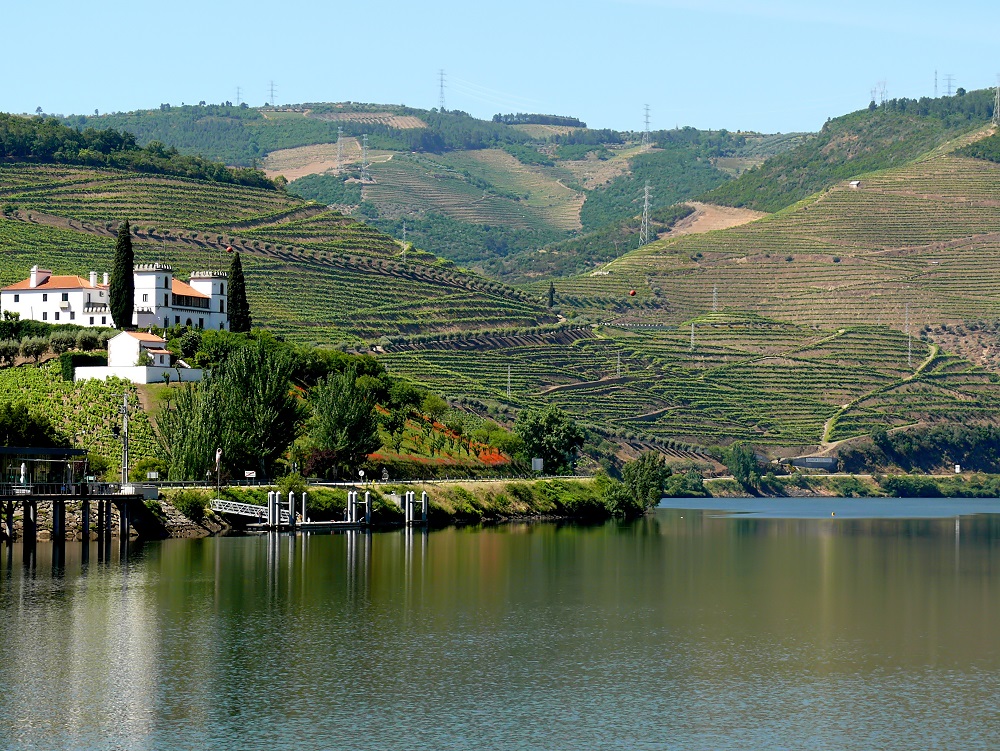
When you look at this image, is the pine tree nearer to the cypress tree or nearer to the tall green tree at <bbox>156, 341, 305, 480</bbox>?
the cypress tree

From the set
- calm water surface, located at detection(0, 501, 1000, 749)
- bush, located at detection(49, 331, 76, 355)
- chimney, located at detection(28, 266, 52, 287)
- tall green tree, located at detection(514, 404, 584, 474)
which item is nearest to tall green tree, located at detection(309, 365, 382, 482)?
bush, located at detection(49, 331, 76, 355)

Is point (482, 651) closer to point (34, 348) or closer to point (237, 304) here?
point (34, 348)

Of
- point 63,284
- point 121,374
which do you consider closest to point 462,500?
point 121,374

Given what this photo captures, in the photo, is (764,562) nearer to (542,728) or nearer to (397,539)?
(397,539)

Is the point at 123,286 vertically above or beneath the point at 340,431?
above

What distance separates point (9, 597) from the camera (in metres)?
67.9

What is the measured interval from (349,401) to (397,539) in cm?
1967

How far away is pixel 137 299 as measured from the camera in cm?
13750

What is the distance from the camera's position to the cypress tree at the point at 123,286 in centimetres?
13038

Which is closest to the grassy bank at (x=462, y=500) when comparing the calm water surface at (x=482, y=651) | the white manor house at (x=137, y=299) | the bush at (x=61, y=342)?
the calm water surface at (x=482, y=651)

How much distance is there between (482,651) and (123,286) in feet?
267

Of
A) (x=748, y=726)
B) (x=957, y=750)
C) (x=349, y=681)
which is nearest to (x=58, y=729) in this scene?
(x=349, y=681)

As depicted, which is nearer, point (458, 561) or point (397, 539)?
point (458, 561)

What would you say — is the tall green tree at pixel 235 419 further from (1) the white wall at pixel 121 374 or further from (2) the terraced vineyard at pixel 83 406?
(1) the white wall at pixel 121 374
